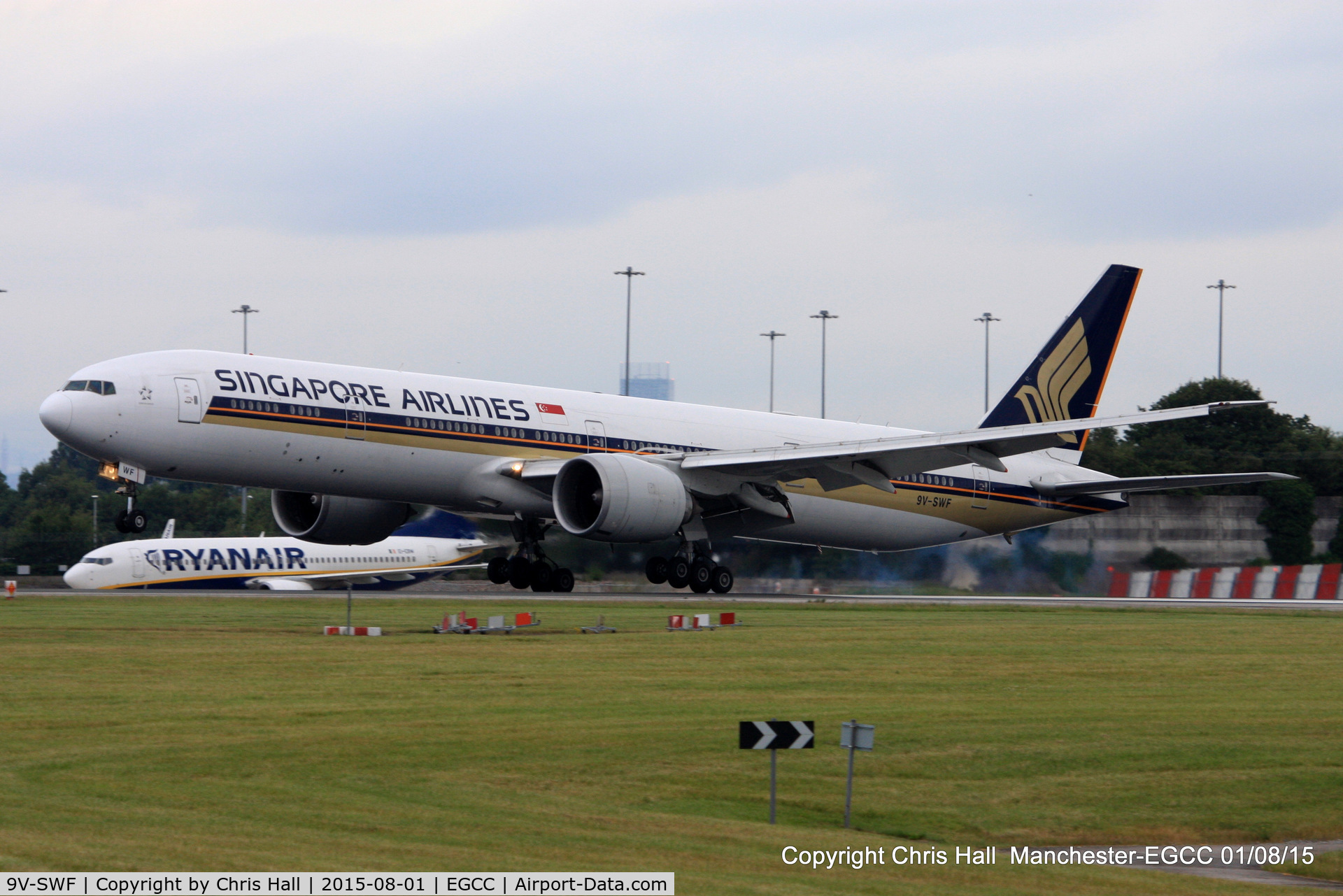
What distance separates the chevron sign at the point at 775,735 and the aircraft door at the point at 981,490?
92.0ft

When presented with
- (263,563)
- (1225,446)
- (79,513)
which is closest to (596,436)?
(263,563)

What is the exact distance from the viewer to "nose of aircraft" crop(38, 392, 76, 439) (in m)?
29.1

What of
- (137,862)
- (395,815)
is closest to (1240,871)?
(395,815)

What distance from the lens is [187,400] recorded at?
29500 mm

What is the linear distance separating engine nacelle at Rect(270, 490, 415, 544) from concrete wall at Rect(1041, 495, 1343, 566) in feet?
68.3

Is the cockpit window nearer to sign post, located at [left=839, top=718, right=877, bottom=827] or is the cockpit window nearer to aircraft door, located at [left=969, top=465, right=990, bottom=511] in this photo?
sign post, located at [left=839, top=718, right=877, bottom=827]

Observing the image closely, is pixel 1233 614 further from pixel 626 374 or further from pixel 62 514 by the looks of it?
pixel 62 514

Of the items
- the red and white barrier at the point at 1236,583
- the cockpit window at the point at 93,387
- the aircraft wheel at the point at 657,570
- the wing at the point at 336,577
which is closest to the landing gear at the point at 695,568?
the aircraft wheel at the point at 657,570

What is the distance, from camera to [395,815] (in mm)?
12828

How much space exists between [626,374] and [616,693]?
6049 cm

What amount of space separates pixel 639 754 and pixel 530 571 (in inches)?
822

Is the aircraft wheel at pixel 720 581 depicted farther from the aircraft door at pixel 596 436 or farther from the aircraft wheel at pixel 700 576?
the aircraft door at pixel 596 436

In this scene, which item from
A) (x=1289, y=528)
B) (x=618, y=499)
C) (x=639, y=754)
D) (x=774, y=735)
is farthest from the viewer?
(x=1289, y=528)

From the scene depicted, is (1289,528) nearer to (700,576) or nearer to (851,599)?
(851,599)
